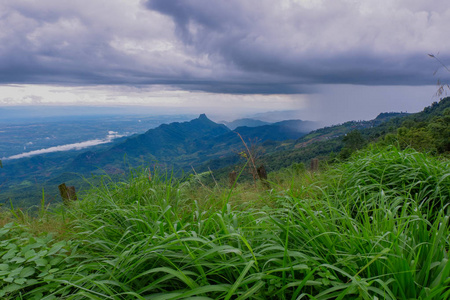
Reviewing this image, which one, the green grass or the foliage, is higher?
the green grass

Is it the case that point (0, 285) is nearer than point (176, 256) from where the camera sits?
No

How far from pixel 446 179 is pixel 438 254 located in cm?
237

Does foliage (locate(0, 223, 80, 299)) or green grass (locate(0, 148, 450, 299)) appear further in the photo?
Result: foliage (locate(0, 223, 80, 299))

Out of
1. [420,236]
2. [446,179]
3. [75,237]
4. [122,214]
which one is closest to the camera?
[420,236]

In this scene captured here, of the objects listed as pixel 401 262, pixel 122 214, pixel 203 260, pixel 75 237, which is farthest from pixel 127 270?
pixel 401 262

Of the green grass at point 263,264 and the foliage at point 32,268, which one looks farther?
the foliage at point 32,268

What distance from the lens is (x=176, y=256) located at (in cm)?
171

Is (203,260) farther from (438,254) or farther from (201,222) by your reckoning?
(438,254)

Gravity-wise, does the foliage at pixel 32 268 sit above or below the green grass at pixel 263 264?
below

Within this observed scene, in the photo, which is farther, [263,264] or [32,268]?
[32,268]

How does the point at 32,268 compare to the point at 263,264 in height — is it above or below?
below

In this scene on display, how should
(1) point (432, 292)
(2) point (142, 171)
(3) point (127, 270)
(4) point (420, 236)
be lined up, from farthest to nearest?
(2) point (142, 171)
(4) point (420, 236)
(3) point (127, 270)
(1) point (432, 292)

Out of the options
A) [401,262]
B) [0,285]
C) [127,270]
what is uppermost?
[401,262]

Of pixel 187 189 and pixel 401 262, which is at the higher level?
pixel 401 262
